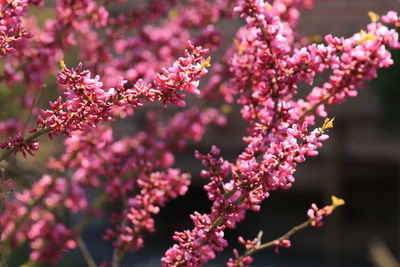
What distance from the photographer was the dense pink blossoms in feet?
Result: 6.61

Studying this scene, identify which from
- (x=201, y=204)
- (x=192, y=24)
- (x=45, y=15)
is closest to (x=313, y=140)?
(x=192, y=24)

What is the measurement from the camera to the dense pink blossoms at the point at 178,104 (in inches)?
79.4

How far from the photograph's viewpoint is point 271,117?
2.55m

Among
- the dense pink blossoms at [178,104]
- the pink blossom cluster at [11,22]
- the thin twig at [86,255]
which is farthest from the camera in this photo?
the thin twig at [86,255]

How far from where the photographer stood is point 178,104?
203 cm

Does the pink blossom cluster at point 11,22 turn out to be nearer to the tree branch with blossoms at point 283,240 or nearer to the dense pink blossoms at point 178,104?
Result: the dense pink blossoms at point 178,104

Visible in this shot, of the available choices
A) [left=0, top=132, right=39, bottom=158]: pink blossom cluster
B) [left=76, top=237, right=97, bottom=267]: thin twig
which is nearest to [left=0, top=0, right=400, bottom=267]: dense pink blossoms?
[left=0, top=132, right=39, bottom=158]: pink blossom cluster

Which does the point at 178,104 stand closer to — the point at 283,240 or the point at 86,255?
the point at 283,240

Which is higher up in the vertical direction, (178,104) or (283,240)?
(178,104)

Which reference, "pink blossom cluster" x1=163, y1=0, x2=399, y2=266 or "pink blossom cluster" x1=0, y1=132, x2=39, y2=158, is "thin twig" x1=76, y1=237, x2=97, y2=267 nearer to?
"pink blossom cluster" x1=163, y1=0, x2=399, y2=266

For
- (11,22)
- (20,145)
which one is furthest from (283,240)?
(11,22)

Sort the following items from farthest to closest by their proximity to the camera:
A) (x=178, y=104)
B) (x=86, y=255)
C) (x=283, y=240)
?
(x=86, y=255) → (x=283, y=240) → (x=178, y=104)

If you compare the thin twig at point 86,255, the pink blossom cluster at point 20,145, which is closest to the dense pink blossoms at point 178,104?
the pink blossom cluster at point 20,145

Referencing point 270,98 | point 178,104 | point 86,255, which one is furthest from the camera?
point 86,255
